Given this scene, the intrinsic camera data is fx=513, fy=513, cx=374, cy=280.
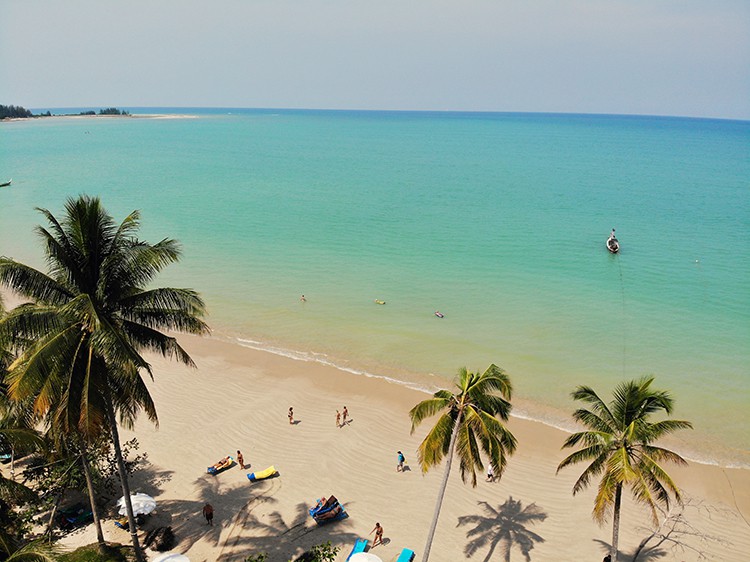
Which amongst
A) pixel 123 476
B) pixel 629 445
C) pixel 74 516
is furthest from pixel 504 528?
pixel 74 516

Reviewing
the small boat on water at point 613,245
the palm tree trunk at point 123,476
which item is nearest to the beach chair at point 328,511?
the palm tree trunk at point 123,476

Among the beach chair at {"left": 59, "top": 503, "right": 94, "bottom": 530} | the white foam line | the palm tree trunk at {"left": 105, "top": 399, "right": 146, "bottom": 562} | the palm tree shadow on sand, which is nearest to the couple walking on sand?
the white foam line

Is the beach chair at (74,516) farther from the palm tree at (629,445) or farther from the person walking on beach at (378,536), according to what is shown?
the palm tree at (629,445)

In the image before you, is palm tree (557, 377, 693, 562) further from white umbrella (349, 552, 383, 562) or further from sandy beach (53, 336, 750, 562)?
white umbrella (349, 552, 383, 562)

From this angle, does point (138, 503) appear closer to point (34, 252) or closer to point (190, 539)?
point (190, 539)

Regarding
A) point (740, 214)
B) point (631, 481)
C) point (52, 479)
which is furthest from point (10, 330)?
point (740, 214)

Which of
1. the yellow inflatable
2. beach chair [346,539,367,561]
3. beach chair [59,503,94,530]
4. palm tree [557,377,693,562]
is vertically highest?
palm tree [557,377,693,562]
